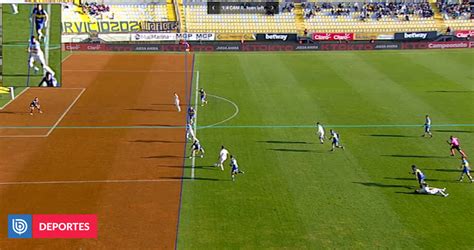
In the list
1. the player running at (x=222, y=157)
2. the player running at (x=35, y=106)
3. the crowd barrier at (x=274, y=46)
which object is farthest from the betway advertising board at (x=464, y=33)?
the player running at (x=222, y=157)

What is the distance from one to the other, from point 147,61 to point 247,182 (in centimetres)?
4193

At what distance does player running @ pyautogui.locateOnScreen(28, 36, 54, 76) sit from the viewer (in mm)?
32625

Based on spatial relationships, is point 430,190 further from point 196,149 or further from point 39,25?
point 39,25

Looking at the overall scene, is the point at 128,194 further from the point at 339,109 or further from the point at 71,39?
the point at 71,39

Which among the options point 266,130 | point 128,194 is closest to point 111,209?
point 128,194

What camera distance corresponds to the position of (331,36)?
267ft

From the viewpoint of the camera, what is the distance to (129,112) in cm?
4216

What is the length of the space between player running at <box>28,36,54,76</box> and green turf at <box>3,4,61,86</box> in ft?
1.62

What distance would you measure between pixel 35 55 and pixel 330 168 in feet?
60.6

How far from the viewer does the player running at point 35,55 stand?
32625 millimetres

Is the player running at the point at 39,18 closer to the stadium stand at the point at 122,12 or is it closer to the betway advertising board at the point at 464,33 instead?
the stadium stand at the point at 122,12

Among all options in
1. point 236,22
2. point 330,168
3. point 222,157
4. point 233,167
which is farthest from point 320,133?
point 236,22

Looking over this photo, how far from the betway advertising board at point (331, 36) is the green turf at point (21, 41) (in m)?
47.3

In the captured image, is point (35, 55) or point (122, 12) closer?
point (35, 55)
